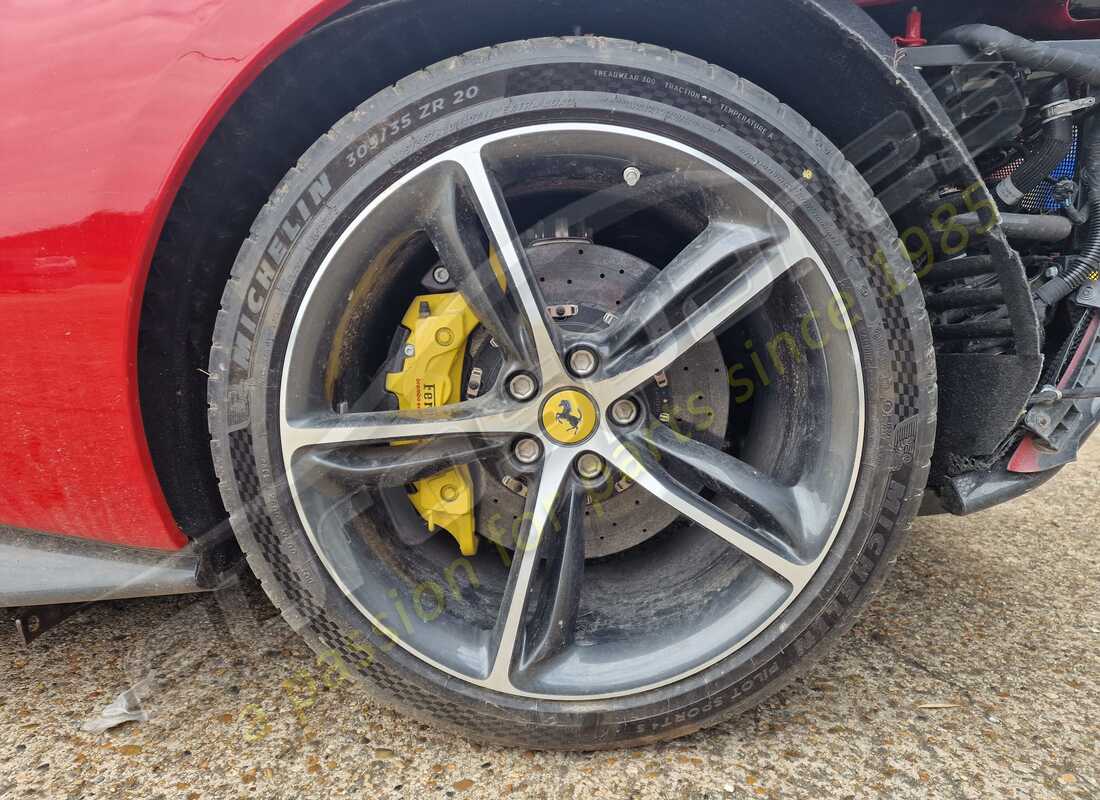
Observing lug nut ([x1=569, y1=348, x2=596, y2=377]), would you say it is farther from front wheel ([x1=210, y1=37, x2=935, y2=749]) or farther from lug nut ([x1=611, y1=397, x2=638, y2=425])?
lug nut ([x1=611, y1=397, x2=638, y2=425])

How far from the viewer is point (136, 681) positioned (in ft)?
5.20

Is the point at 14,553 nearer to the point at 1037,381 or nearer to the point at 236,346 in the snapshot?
the point at 236,346

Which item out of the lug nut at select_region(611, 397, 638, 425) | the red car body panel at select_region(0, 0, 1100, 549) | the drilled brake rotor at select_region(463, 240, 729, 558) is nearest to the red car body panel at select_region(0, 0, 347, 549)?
the red car body panel at select_region(0, 0, 1100, 549)

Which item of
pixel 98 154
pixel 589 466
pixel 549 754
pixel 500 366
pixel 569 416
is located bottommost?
pixel 549 754

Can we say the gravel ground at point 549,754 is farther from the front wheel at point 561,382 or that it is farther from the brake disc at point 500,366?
the brake disc at point 500,366

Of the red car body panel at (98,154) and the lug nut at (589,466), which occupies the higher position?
the red car body panel at (98,154)

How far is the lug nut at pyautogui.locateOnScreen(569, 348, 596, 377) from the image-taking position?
1.24 m

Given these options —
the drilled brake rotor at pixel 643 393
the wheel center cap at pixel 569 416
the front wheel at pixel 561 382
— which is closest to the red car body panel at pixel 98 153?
the front wheel at pixel 561 382

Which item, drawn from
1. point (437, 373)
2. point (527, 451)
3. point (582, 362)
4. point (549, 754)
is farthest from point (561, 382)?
point (549, 754)

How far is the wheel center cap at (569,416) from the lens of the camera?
1.25 metres

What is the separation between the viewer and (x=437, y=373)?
54.5 inches

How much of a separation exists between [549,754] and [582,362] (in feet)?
2.67

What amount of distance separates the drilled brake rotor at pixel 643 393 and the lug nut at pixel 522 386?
7.3 inches

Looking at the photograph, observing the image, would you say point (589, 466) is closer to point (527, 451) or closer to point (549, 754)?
point (527, 451)
